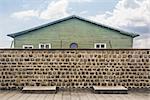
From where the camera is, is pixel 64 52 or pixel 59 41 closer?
pixel 64 52

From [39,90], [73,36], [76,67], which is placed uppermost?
[73,36]

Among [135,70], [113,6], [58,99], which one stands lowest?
[58,99]

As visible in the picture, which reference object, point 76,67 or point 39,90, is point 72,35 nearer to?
point 76,67

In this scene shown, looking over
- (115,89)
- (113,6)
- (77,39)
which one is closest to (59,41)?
(77,39)

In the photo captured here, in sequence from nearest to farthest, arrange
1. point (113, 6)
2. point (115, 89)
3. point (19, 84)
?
point (115, 89) < point (19, 84) < point (113, 6)

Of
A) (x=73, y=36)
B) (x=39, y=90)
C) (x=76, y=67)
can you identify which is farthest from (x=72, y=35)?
(x=39, y=90)

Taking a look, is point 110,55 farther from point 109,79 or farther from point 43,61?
point 43,61

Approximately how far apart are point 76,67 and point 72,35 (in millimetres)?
8197

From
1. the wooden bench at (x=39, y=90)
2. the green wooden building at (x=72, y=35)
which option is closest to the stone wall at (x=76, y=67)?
the wooden bench at (x=39, y=90)

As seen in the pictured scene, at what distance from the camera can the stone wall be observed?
26.2 feet

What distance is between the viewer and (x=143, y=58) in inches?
319

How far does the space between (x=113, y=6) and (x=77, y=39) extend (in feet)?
12.4

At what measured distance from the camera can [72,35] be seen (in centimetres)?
1612

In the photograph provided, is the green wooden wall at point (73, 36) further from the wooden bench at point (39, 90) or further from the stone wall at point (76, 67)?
the wooden bench at point (39, 90)
